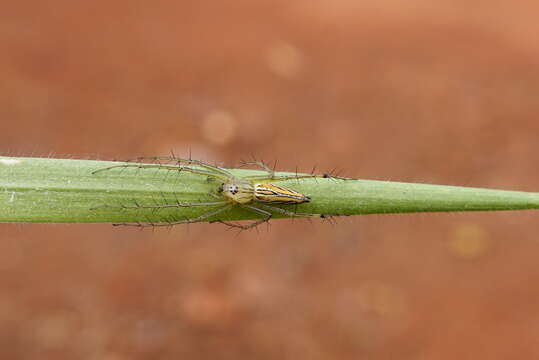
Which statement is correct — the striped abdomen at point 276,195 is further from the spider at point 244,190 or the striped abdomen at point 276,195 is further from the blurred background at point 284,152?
the blurred background at point 284,152

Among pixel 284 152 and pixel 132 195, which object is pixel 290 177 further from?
pixel 284 152

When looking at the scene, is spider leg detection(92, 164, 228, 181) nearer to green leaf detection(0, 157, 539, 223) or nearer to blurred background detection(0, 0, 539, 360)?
green leaf detection(0, 157, 539, 223)

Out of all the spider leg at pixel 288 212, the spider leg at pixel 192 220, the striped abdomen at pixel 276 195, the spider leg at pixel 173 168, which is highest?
the spider leg at pixel 173 168

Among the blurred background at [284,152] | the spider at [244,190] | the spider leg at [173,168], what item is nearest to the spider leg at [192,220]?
the spider at [244,190]

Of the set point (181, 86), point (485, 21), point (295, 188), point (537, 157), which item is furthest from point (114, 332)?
point (485, 21)

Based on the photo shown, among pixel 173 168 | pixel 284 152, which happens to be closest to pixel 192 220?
pixel 173 168

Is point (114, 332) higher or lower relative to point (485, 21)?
lower

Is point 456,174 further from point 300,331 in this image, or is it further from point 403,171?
point 300,331
